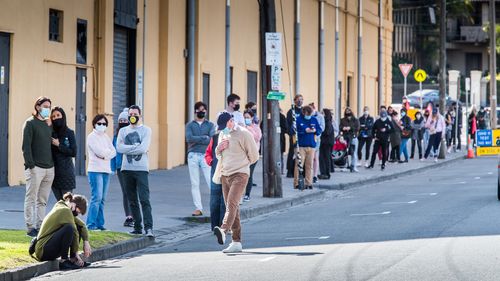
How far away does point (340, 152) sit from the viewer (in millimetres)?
37281

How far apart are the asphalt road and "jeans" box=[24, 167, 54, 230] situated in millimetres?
1587

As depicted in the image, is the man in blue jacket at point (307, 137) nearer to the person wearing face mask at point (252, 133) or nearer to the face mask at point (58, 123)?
the person wearing face mask at point (252, 133)

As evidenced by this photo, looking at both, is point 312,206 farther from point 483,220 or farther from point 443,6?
point 443,6

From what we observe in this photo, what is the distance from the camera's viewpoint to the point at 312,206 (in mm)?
26609

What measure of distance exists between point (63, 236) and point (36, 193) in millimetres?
2782

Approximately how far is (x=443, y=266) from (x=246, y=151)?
13.1 ft

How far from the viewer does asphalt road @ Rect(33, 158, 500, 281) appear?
1485 cm

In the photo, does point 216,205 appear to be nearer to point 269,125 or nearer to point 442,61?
point 269,125

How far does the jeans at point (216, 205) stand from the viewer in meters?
19.4

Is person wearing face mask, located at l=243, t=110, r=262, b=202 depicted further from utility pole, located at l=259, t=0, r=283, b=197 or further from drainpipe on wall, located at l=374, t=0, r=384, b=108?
drainpipe on wall, located at l=374, t=0, r=384, b=108

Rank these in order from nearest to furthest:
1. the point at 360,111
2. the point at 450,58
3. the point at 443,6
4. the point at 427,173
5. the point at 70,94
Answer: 1. the point at 70,94
2. the point at 427,173
3. the point at 443,6
4. the point at 360,111
5. the point at 450,58

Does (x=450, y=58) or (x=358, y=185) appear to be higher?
(x=450, y=58)

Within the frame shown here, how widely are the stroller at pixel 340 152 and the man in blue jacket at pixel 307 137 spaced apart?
6805mm

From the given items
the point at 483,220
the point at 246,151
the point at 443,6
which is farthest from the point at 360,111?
the point at 246,151
